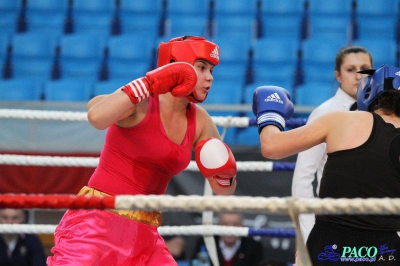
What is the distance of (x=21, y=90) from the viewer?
579cm

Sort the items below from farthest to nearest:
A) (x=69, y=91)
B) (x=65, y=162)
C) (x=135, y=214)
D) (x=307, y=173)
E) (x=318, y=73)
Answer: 1. (x=318, y=73)
2. (x=69, y=91)
3. (x=65, y=162)
4. (x=307, y=173)
5. (x=135, y=214)

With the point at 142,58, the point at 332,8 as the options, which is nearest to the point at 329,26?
the point at 332,8

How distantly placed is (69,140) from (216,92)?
2.05 meters

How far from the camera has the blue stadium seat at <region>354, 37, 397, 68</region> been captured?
5.75m

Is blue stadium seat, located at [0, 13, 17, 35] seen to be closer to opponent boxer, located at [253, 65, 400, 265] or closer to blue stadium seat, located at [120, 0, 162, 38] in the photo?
blue stadium seat, located at [120, 0, 162, 38]

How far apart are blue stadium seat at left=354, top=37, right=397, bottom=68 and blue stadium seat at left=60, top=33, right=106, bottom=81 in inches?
104

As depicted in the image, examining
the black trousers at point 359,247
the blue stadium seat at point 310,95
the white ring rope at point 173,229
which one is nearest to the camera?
the black trousers at point 359,247

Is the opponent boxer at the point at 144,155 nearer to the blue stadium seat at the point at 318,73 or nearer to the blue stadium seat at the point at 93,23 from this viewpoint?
the blue stadium seat at the point at 318,73

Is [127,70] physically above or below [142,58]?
below

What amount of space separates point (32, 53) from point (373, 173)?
5192 mm

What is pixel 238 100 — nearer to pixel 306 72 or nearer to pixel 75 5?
pixel 306 72

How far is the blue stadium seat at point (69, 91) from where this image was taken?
571cm

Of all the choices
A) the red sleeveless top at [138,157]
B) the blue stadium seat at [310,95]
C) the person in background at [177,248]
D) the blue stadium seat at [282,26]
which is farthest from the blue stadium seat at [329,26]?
the red sleeveless top at [138,157]

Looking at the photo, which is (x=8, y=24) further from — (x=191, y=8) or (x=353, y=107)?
(x=353, y=107)
